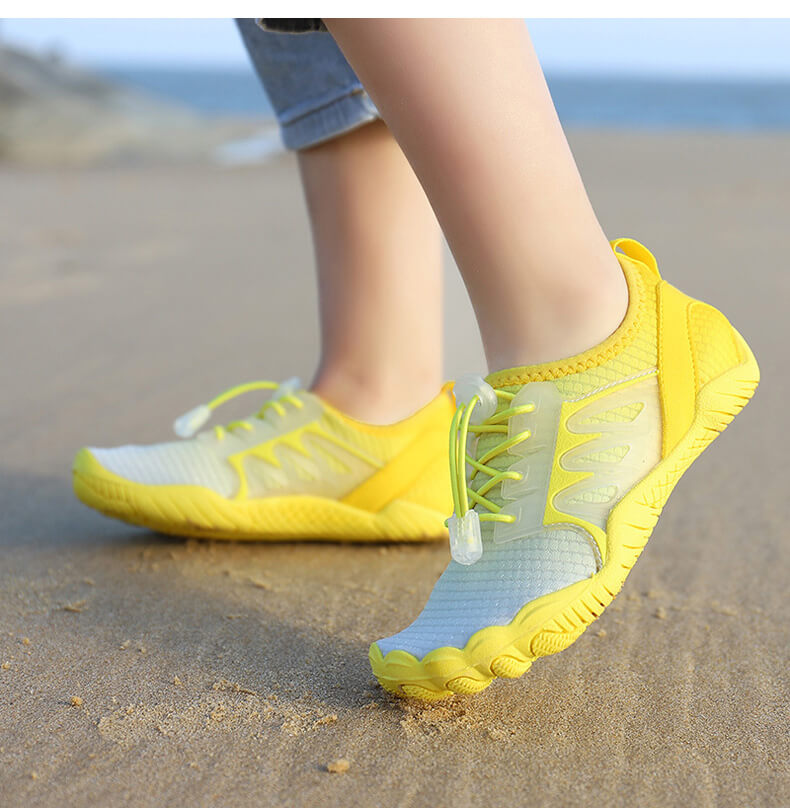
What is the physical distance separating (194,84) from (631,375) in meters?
44.7

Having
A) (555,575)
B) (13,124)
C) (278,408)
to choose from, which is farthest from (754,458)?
(13,124)

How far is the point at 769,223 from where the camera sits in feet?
15.3

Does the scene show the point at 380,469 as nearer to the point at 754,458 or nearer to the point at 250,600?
the point at 250,600

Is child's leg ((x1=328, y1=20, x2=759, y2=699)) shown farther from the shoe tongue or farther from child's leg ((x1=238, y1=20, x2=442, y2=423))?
child's leg ((x1=238, y1=20, x2=442, y2=423))

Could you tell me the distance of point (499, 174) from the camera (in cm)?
90

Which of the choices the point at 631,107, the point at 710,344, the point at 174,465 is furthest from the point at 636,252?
the point at 631,107

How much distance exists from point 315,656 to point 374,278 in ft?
1.77

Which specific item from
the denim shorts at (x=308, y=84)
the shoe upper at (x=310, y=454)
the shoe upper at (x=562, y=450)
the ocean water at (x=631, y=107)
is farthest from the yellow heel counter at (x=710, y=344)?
the ocean water at (x=631, y=107)

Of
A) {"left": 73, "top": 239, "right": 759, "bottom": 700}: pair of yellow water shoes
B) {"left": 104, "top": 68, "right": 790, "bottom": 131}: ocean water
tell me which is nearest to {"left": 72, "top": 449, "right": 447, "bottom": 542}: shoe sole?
{"left": 73, "top": 239, "right": 759, "bottom": 700}: pair of yellow water shoes

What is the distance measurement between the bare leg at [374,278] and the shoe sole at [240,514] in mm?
128

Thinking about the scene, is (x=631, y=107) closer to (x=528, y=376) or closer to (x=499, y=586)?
(x=528, y=376)

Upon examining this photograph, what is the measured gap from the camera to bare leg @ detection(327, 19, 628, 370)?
878 mm

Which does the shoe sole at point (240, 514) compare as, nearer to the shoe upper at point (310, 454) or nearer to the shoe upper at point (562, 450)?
the shoe upper at point (310, 454)

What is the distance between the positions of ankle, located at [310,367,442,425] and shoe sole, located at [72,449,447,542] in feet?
0.39
